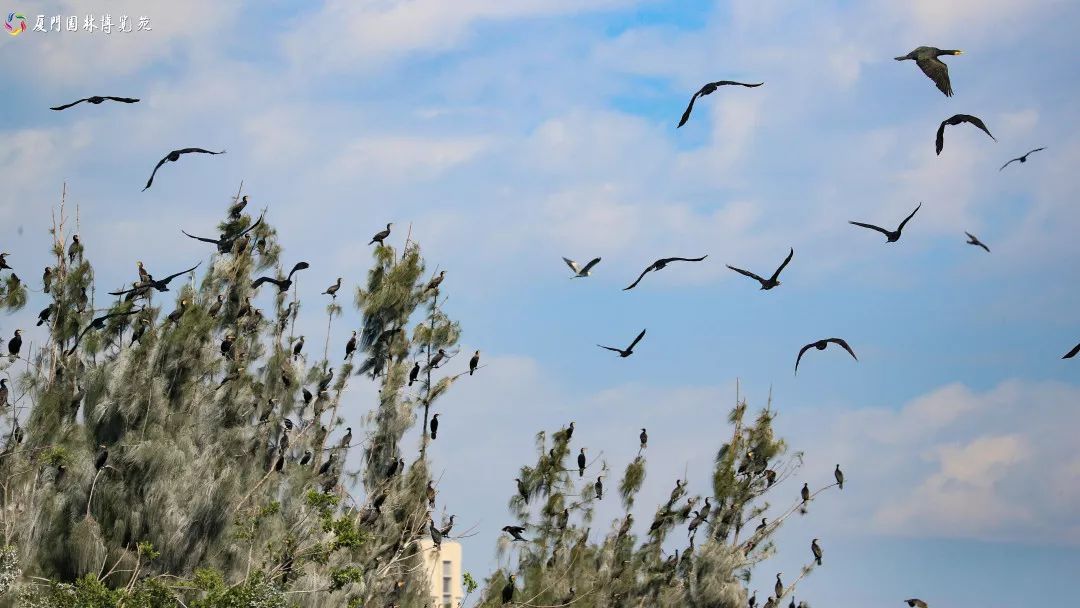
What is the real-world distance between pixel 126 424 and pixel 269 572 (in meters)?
2.25

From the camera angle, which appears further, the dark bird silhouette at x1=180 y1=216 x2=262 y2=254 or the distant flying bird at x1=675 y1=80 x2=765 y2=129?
the dark bird silhouette at x1=180 y1=216 x2=262 y2=254

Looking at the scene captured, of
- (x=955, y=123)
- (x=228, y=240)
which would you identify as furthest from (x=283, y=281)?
(x=955, y=123)

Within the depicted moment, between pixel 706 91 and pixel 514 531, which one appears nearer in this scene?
pixel 706 91

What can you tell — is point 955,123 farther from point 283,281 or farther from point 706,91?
point 283,281

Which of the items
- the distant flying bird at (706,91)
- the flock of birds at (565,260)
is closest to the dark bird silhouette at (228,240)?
the flock of birds at (565,260)

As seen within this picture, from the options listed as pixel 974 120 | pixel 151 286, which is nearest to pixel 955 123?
pixel 974 120

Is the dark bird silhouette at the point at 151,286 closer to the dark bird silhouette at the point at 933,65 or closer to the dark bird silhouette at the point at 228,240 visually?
the dark bird silhouette at the point at 228,240

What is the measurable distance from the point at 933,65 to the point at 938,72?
9cm

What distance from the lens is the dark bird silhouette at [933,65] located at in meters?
10.8

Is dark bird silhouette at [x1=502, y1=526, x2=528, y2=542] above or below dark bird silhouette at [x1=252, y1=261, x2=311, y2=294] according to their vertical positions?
below

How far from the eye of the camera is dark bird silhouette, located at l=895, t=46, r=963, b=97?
10.8 metres

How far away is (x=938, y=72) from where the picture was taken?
10.8 metres

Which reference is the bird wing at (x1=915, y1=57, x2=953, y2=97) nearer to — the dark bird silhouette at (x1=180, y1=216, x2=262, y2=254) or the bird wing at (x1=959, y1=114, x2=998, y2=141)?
the bird wing at (x1=959, y1=114, x2=998, y2=141)

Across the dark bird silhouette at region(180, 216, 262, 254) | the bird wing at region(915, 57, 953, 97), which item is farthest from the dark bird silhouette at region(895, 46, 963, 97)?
the dark bird silhouette at region(180, 216, 262, 254)
